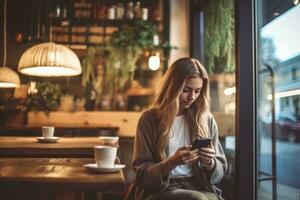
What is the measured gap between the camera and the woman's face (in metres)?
2.01

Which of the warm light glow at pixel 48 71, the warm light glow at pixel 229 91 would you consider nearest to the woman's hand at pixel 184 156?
the warm light glow at pixel 48 71

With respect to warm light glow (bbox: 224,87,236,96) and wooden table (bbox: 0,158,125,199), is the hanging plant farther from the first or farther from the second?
wooden table (bbox: 0,158,125,199)

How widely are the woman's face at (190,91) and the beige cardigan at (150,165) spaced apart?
6.9 inches

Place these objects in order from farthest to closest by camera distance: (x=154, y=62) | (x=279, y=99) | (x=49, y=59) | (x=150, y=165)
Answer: (x=154, y=62)
(x=49, y=59)
(x=279, y=99)
(x=150, y=165)

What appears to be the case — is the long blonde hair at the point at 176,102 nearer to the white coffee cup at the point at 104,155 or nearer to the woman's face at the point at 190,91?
the woman's face at the point at 190,91

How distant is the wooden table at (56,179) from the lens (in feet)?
4.73

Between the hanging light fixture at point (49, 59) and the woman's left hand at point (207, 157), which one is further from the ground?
the hanging light fixture at point (49, 59)

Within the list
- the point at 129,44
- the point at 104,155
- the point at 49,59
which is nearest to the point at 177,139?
the point at 104,155

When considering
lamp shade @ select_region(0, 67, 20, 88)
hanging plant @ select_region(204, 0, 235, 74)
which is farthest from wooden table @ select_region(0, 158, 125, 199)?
lamp shade @ select_region(0, 67, 20, 88)

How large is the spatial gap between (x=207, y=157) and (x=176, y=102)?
34 cm

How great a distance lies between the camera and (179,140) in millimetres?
2049

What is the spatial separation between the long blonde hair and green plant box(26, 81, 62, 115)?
317 cm

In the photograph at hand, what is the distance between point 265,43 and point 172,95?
1335mm

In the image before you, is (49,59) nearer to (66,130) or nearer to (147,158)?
(66,130)
